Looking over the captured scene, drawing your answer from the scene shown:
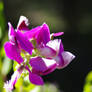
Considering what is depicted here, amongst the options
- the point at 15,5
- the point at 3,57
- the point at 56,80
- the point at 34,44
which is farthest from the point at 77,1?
the point at 34,44

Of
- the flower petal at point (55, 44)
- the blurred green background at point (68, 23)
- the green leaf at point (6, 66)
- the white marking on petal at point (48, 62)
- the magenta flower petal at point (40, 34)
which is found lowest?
the blurred green background at point (68, 23)

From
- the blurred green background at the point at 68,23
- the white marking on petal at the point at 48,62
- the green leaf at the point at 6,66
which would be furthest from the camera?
the blurred green background at the point at 68,23

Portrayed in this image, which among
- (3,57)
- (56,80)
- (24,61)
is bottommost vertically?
(56,80)

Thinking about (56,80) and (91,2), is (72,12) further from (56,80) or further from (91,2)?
(56,80)

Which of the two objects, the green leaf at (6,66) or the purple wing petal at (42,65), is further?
the green leaf at (6,66)

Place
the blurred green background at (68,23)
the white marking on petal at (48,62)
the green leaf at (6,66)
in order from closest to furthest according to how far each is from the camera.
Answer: the white marking on petal at (48,62)
the green leaf at (6,66)
the blurred green background at (68,23)

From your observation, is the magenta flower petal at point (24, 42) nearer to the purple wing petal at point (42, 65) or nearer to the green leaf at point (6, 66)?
the purple wing petal at point (42, 65)

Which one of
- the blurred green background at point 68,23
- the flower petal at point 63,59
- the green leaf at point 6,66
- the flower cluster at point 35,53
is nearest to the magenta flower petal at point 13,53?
the flower cluster at point 35,53
